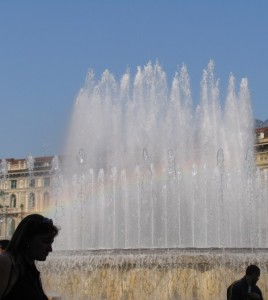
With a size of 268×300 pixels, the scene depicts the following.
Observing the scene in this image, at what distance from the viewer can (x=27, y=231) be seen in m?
3.21

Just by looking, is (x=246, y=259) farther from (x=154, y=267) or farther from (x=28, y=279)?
(x=28, y=279)

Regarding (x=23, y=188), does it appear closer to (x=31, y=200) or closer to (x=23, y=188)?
(x=23, y=188)

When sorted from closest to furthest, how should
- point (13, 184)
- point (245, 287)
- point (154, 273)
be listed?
1. point (245, 287)
2. point (154, 273)
3. point (13, 184)

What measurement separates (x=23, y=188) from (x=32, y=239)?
249ft

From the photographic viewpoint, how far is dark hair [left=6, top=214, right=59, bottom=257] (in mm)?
3195

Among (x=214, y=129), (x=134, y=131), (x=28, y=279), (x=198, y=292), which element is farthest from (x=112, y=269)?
(x=214, y=129)

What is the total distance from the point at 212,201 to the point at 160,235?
476 cm

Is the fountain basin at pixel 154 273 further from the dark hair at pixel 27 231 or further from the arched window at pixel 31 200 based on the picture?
the arched window at pixel 31 200

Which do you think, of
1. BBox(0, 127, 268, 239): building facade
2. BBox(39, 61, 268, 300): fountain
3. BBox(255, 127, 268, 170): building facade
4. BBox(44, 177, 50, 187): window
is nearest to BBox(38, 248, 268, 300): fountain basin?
BBox(39, 61, 268, 300): fountain

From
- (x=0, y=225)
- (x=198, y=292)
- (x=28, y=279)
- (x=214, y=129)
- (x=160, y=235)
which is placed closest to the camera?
(x=28, y=279)

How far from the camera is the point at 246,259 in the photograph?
16.8m

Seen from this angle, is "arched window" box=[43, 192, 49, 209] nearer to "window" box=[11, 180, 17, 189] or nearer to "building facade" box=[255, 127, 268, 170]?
"window" box=[11, 180, 17, 189]

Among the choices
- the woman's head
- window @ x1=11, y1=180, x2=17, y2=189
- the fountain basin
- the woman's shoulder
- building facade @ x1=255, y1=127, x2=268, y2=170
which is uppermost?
building facade @ x1=255, y1=127, x2=268, y2=170

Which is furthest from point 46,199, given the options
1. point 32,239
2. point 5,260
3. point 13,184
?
point 5,260
